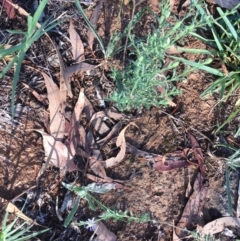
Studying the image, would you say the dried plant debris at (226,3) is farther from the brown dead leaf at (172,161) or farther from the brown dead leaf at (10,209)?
the brown dead leaf at (10,209)

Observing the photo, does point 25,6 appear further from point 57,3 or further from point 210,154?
point 210,154

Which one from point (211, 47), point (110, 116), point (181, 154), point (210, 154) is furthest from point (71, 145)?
point (211, 47)

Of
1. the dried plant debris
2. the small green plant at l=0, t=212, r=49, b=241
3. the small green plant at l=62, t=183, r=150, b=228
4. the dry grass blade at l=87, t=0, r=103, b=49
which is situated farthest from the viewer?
the dried plant debris

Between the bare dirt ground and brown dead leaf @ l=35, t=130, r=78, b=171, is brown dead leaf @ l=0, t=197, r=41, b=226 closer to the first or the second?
the bare dirt ground

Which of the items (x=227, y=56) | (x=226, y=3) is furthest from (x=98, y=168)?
(x=226, y=3)

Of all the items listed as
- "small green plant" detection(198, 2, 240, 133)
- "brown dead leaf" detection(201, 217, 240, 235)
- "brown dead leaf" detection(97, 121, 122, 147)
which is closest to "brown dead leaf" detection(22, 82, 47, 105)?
"brown dead leaf" detection(97, 121, 122, 147)

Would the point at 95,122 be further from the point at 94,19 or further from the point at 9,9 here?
the point at 9,9
